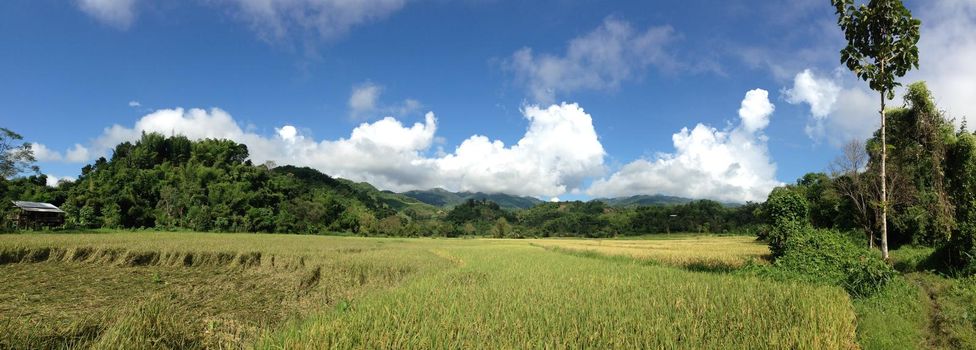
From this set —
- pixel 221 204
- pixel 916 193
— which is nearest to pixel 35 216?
pixel 221 204

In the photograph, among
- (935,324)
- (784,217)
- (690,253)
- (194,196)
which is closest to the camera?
(935,324)

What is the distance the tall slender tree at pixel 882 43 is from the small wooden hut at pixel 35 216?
64394 mm

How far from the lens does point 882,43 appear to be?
14.7 m

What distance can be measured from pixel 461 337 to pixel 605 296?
4.27 metres

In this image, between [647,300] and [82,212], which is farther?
[82,212]

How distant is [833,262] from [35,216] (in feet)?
229

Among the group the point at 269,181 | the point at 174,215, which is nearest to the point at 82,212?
the point at 174,215

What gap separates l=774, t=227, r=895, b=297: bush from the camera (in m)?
11.1

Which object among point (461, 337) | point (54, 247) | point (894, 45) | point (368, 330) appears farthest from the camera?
point (54, 247)

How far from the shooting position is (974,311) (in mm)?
8469

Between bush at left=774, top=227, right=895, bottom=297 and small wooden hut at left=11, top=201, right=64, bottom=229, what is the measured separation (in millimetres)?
61812

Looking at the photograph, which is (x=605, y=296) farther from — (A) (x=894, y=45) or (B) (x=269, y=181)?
(B) (x=269, y=181)

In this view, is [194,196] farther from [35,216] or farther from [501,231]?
[501,231]

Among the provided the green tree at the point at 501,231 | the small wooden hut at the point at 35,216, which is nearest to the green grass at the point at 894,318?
the small wooden hut at the point at 35,216
